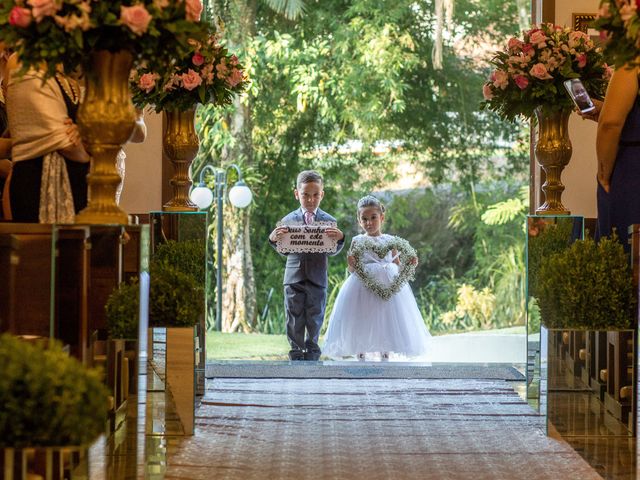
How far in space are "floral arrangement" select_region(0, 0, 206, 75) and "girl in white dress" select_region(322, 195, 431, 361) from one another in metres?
3.84

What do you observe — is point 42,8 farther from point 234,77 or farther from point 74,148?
point 234,77

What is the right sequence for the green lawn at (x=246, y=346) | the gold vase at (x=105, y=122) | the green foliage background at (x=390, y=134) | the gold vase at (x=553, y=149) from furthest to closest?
the green foliage background at (x=390, y=134), the green lawn at (x=246, y=346), the gold vase at (x=553, y=149), the gold vase at (x=105, y=122)

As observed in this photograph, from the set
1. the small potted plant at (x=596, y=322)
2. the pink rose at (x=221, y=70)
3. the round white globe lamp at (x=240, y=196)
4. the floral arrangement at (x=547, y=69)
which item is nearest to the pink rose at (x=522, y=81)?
the floral arrangement at (x=547, y=69)

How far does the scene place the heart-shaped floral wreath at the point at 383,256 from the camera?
7395 millimetres

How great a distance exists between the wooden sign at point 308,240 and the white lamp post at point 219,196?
252cm

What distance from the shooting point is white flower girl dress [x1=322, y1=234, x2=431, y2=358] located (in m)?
7.39

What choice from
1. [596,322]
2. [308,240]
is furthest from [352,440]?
[308,240]

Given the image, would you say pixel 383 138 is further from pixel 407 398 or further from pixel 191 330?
pixel 191 330

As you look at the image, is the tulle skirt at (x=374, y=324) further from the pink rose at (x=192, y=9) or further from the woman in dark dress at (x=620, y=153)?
the pink rose at (x=192, y=9)

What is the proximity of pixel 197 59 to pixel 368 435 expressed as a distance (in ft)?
6.45

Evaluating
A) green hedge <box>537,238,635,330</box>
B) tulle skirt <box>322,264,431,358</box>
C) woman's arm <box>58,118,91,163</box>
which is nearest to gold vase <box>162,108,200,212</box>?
woman's arm <box>58,118,91,163</box>

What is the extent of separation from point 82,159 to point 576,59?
95.4 inches

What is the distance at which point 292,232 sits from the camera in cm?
746

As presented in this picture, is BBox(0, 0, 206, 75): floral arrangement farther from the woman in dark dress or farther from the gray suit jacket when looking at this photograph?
the gray suit jacket
